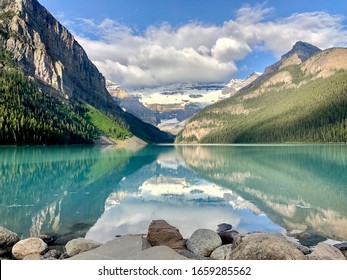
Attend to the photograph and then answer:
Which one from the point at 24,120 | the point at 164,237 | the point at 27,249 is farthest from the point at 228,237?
the point at 24,120

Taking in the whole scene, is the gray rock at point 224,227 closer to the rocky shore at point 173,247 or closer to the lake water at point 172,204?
the lake water at point 172,204

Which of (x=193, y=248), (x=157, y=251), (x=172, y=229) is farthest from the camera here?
(x=172, y=229)

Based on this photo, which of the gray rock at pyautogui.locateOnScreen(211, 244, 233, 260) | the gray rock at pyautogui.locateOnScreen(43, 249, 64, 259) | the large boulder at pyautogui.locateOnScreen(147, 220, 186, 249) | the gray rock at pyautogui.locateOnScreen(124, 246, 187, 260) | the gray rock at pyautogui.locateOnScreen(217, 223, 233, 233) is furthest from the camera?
the gray rock at pyautogui.locateOnScreen(217, 223, 233, 233)

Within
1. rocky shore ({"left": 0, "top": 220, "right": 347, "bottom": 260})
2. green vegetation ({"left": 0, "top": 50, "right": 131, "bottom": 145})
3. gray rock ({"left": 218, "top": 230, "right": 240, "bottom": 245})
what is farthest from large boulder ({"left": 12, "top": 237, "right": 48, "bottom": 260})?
green vegetation ({"left": 0, "top": 50, "right": 131, "bottom": 145})

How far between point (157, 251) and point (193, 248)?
6.42m

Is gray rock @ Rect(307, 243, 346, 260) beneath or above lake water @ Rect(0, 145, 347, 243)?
above

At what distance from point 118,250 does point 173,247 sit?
4.46 meters

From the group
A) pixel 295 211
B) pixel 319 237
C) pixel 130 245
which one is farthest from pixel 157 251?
pixel 295 211

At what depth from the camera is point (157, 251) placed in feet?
31.4

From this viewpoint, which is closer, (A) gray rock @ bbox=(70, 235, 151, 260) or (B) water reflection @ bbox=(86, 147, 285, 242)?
(A) gray rock @ bbox=(70, 235, 151, 260)

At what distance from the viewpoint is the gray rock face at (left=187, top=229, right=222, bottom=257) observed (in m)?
15.6

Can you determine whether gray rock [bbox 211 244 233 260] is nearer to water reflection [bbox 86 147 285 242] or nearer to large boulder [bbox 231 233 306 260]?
large boulder [bbox 231 233 306 260]

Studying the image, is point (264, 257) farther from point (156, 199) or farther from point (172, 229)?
point (156, 199)

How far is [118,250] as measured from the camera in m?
11.5
